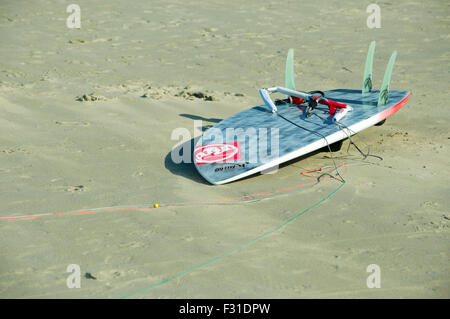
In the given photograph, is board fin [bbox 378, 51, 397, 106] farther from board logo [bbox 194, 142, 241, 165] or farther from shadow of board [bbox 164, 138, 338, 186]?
board logo [bbox 194, 142, 241, 165]

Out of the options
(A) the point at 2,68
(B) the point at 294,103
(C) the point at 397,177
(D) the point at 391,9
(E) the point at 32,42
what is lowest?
(C) the point at 397,177

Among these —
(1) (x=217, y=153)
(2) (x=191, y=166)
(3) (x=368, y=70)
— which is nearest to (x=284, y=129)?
(1) (x=217, y=153)

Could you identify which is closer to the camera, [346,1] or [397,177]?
[397,177]

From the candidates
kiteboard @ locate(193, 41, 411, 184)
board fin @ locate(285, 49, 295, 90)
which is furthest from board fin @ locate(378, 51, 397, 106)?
board fin @ locate(285, 49, 295, 90)

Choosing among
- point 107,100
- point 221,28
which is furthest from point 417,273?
point 221,28

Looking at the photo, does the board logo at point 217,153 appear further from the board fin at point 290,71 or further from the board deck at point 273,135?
the board fin at point 290,71

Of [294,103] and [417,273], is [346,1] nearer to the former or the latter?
[294,103]
